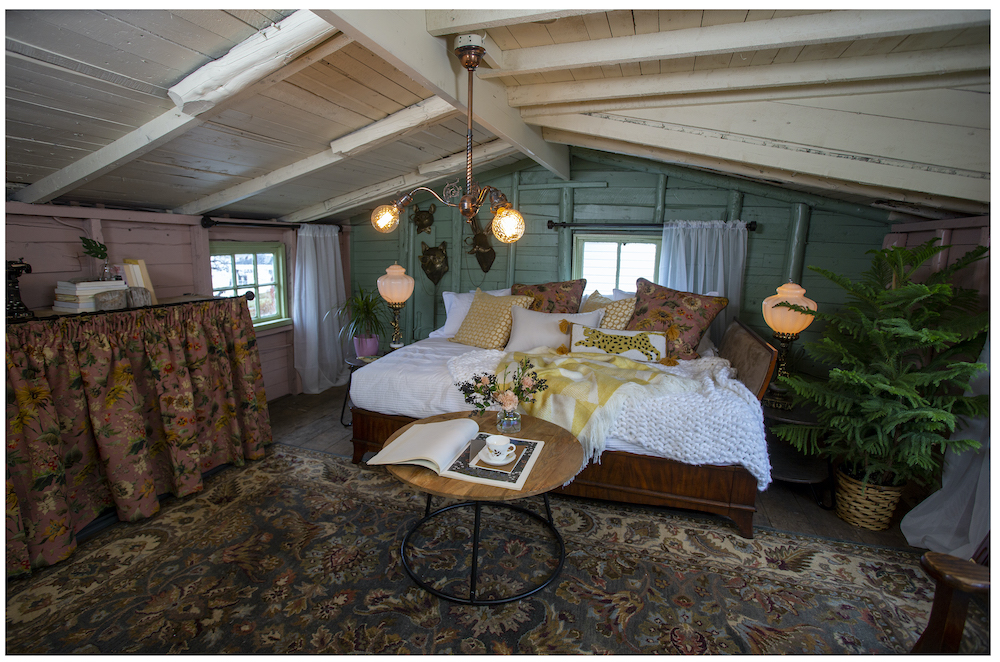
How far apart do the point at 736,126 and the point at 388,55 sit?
1555 mm

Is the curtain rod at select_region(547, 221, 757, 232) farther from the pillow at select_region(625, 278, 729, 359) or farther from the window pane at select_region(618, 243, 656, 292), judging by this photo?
the pillow at select_region(625, 278, 729, 359)

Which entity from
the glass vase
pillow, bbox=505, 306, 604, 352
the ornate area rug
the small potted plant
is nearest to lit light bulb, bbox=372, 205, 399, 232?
the glass vase

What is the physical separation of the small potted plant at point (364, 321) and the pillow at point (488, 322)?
1007mm

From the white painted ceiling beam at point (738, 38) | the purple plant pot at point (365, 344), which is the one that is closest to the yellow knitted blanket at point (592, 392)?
the white painted ceiling beam at point (738, 38)

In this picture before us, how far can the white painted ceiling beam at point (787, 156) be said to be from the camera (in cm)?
183

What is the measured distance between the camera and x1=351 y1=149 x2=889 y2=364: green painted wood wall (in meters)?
3.37

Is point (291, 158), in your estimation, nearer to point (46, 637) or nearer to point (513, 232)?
point (513, 232)

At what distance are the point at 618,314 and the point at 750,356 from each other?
2.85 ft

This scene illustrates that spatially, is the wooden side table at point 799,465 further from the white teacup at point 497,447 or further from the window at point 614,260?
the window at point 614,260

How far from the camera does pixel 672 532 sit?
2.24 metres

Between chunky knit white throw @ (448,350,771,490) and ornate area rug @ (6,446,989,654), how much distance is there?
1.22 ft

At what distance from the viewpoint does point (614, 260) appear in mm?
3990

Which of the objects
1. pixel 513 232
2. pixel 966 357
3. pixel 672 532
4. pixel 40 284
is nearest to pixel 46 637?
pixel 40 284

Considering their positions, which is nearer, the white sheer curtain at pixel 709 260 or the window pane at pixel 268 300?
the white sheer curtain at pixel 709 260
